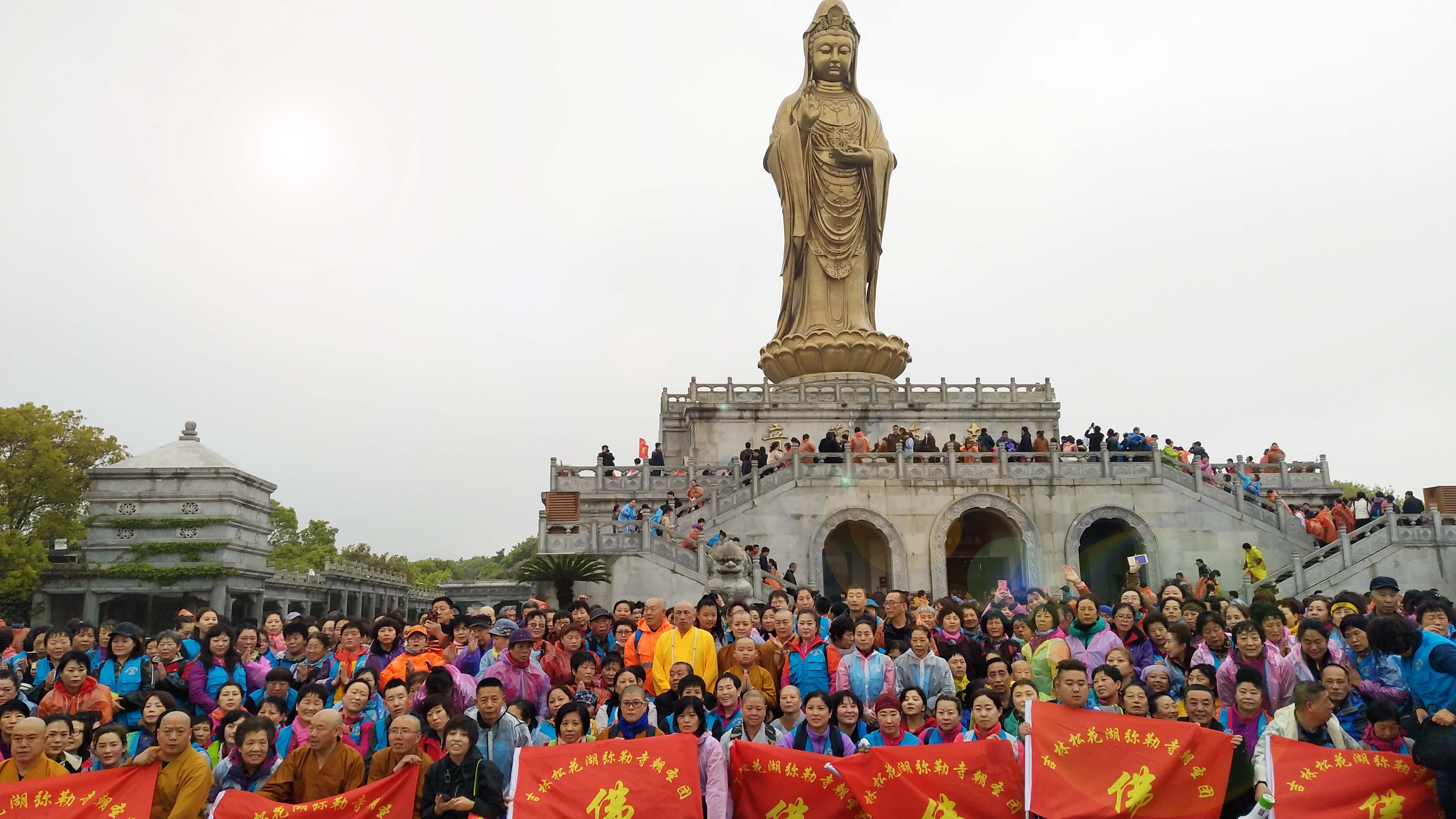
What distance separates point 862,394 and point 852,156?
804 cm

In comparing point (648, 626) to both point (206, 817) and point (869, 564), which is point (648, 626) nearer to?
point (206, 817)

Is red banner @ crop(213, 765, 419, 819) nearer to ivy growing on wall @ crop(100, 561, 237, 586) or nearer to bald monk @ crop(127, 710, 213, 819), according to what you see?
bald monk @ crop(127, 710, 213, 819)

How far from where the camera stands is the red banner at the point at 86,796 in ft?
21.9

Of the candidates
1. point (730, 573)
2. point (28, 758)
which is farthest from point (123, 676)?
point (730, 573)

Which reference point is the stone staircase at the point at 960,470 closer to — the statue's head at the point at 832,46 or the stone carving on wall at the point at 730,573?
the stone carving on wall at the point at 730,573

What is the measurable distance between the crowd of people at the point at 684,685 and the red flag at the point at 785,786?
0.66 feet

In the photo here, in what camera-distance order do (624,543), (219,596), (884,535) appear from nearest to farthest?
(624,543) < (884,535) < (219,596)

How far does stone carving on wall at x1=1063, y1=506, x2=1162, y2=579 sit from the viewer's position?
2403cm

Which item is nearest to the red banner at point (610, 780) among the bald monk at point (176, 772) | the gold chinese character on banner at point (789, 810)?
the gold chinese character on banner at point (789, 810)

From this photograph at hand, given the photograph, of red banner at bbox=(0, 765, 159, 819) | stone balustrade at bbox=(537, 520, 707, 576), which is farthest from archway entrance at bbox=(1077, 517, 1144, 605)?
red banner at bbox=(0, 765, 159, 819)

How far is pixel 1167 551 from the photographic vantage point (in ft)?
78.6

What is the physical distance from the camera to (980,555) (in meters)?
26.6

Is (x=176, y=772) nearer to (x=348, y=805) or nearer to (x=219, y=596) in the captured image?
(x=348, y=805)

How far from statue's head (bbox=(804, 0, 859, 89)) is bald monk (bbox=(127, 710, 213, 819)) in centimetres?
3097
